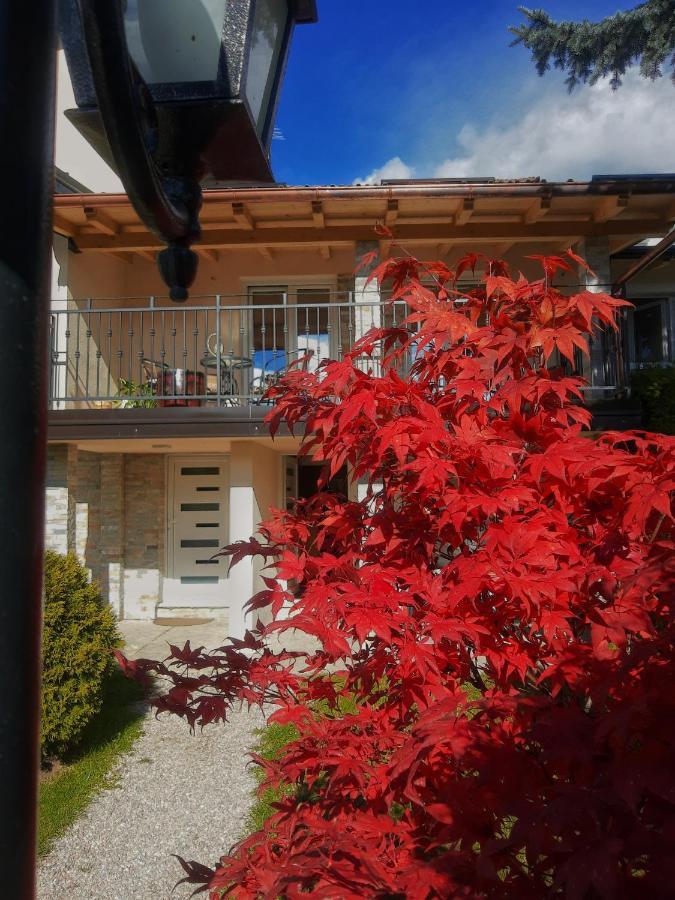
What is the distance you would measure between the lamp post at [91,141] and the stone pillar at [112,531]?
8942mm

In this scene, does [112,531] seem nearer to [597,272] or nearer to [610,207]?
[597,272]

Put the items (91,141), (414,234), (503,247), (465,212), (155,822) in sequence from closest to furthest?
(91,141) → (155,822) → (465,212) → (414,234) → (503,247)

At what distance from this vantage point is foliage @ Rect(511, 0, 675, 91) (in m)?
7.87

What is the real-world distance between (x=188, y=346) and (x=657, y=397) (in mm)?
6977

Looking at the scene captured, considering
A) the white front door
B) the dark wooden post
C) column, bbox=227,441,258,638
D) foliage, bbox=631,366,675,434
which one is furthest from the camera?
the white front door

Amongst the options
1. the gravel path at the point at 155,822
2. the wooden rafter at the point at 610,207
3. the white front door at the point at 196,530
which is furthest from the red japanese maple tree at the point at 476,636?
the white front door at the point at 196,530

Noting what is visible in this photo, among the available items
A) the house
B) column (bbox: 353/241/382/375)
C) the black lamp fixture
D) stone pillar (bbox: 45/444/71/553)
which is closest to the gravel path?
the house

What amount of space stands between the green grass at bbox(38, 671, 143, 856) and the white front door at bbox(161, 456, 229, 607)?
3.68m

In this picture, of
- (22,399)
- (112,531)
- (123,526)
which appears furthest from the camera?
(123,526)

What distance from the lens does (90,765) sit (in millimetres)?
4750

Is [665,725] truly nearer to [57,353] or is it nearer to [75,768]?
[75,768]

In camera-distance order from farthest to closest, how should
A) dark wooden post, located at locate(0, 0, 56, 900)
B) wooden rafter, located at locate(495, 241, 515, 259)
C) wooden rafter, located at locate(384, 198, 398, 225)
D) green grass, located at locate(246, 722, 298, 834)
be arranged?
wooden rafter, located at locate(495, 241, 515, 259) → wooden rafter, located at locate(384, 198, 398, 225) → green grass, located at locate(246, 722, 298, 834) → dark wooden post, located at locate(0, 0, 56, 900)

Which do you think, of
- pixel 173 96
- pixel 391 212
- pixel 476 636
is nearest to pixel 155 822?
pixel 476 636

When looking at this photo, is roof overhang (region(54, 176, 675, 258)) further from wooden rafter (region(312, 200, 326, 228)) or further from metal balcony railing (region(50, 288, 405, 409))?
metal balcony railing (region(50, 288, 405, 409))
